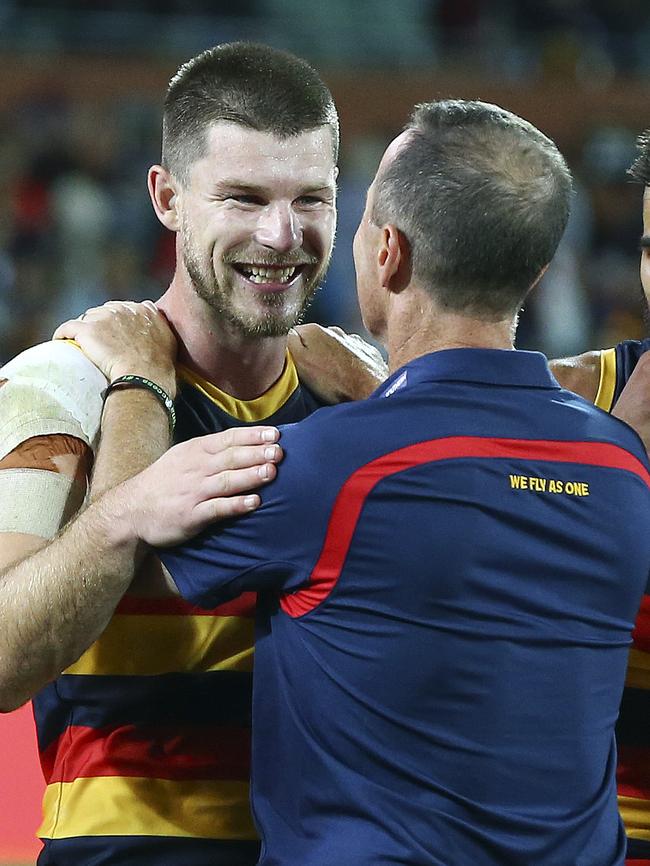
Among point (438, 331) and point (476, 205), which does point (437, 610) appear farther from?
point (476, 205)

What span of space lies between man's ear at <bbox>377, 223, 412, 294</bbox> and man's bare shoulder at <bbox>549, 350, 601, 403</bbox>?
69 centimetres

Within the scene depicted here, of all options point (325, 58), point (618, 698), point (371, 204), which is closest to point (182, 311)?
point (371, 204)

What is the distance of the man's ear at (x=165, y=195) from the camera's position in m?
2.35

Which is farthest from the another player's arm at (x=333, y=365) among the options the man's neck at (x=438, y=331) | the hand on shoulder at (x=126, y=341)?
the man's neck at (x=438, y=331)

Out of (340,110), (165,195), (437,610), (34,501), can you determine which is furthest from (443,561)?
(340,110)

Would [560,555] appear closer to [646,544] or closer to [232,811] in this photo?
[646,544]

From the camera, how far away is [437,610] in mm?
1629

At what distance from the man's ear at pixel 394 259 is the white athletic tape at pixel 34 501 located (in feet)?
1.96

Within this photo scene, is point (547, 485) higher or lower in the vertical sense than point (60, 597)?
higher

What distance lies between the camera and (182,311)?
7.77 ft

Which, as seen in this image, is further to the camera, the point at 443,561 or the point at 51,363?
the point at 51,363

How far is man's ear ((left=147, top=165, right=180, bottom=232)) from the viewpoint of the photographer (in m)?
2.35

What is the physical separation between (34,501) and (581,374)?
3.19ft

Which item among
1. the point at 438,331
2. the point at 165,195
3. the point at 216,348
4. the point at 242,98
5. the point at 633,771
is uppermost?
the point at 242,98
